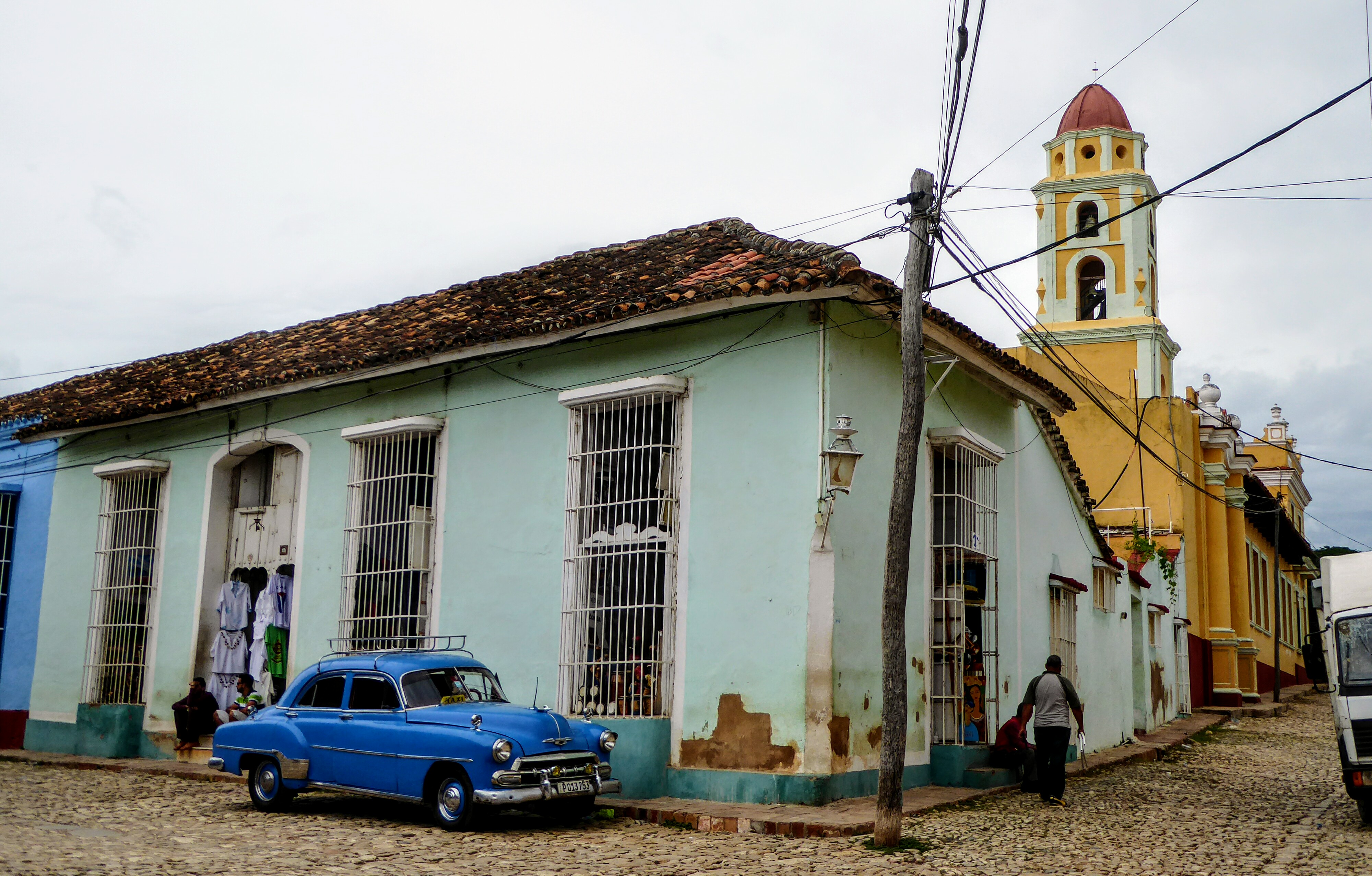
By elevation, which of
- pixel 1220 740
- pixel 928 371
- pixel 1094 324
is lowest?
pixel 1220 740

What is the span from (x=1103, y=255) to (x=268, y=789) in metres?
21.4

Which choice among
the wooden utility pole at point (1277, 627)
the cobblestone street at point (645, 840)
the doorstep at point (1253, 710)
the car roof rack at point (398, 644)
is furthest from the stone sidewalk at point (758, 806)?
the wooden utility pole at point (1277, 627)

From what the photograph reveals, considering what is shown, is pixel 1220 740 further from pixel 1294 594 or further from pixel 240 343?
pixel 1294 594

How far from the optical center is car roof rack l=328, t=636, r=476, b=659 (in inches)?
455

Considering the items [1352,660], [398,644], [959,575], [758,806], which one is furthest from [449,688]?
[1352,660]

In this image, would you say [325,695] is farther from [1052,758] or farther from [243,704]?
[1052,758]

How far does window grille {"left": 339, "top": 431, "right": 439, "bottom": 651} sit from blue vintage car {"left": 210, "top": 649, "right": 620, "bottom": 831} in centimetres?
232

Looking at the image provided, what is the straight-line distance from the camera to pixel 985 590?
39.8 feet

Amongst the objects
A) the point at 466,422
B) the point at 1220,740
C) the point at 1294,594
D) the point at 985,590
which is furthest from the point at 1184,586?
the point at 1294,594

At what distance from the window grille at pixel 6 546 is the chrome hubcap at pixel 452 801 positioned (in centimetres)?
1069

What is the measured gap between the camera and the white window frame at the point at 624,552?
10516mm

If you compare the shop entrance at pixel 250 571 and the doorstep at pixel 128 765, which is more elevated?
the shop entrance at pixel 250 571

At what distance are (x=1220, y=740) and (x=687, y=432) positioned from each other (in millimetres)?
12192

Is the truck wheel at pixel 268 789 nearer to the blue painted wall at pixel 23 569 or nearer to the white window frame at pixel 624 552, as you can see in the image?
the white window frame at pixel 624 552
